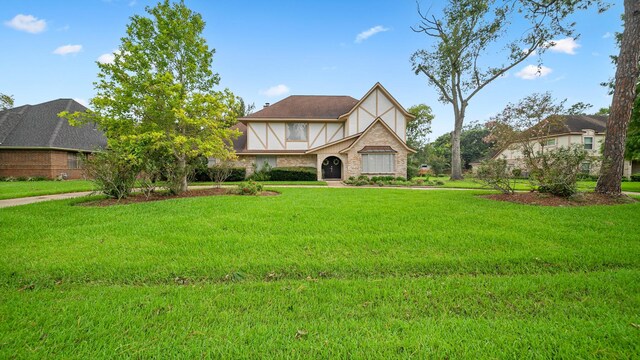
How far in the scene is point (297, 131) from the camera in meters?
22.7

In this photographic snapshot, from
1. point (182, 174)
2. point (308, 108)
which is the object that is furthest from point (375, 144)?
point (182, 174)

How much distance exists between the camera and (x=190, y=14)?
1084 cm

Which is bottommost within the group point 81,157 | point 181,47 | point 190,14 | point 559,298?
point 559,298

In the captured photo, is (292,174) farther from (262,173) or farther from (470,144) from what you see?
(470,144)

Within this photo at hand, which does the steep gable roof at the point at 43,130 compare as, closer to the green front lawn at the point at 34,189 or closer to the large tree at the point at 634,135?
the green front lawn at the point at 34,189

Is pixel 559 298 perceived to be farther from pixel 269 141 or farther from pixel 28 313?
pixel 269 141

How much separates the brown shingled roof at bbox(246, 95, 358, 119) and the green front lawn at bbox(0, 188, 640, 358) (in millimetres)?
18295

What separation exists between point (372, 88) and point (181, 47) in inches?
597

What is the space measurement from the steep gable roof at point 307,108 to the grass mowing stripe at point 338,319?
20.7 m

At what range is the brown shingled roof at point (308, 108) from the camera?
897 inches

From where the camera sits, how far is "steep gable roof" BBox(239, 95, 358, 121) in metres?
22.7

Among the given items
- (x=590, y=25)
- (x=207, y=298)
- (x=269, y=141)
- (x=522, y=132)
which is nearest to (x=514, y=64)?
(x=522, y=132)

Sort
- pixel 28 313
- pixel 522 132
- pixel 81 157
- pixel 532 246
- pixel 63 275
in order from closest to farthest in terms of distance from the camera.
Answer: pixel 28 313, pixel 63 275, pixel 532 246, pixel 81 157, pixel 522 132

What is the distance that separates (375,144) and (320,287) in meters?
18.4
